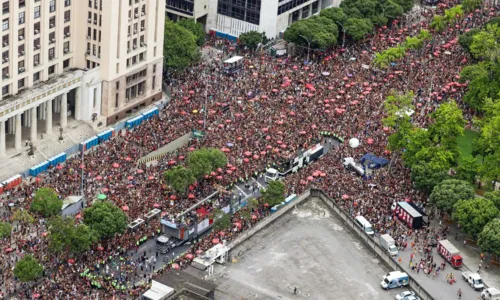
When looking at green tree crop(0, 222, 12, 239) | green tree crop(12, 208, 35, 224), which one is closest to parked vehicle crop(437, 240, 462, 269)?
green tree crop(12, 208, 35, 224)

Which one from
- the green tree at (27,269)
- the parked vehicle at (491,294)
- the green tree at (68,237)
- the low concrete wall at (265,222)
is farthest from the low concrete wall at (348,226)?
the green tree at (27,269)

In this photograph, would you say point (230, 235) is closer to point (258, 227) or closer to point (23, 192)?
point (258, 227)

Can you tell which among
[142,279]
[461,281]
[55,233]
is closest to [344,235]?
[461,281]

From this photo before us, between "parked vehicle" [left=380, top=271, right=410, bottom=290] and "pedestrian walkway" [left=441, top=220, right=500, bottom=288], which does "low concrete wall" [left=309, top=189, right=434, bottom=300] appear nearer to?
"parked vehicle" [left=380, top=271, right=410, bottom=290]

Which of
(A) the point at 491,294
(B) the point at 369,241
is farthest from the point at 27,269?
(A) the point at 491,294

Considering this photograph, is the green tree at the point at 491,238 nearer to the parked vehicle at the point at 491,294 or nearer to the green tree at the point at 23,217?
the parked vehicle at the point at 491,294

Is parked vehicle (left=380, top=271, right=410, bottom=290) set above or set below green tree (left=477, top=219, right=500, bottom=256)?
below
